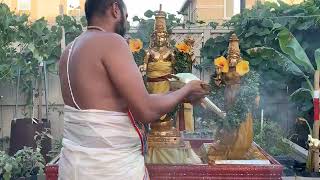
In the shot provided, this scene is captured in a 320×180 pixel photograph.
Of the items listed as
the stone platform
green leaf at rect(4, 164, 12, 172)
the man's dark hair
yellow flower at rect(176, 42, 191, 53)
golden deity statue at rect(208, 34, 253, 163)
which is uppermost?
the man's dark hair

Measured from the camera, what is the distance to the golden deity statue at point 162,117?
2576 millimetres

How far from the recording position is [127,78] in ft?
5.85

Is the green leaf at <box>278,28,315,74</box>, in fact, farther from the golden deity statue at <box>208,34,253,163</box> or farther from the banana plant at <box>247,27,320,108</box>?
the golden deity statue at <box>208,34,253,163</box>

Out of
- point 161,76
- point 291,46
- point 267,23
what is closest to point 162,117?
point 161,76

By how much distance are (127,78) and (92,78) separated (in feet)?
0.48

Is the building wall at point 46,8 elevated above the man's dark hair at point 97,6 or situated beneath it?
elevated above

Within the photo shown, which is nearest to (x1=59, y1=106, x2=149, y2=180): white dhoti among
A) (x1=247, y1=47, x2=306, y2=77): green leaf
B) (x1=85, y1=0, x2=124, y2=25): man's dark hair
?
(x1=85, y1=0, x2=124, y2=25): man's dark hair

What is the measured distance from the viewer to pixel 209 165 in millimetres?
2447

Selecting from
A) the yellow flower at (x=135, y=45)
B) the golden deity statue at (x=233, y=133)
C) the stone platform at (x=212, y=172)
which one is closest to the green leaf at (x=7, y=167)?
the stone platform at (x=212, y=172)

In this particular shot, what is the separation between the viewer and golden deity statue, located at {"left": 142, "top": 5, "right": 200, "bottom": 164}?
8.45 feet

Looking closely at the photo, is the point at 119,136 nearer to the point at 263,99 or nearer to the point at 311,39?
the point at 263,99

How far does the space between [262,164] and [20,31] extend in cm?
396

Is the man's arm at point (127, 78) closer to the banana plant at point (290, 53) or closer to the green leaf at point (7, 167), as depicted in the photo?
the green leaf at point (7, 167)

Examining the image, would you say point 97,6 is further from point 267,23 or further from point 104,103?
point 267,23
